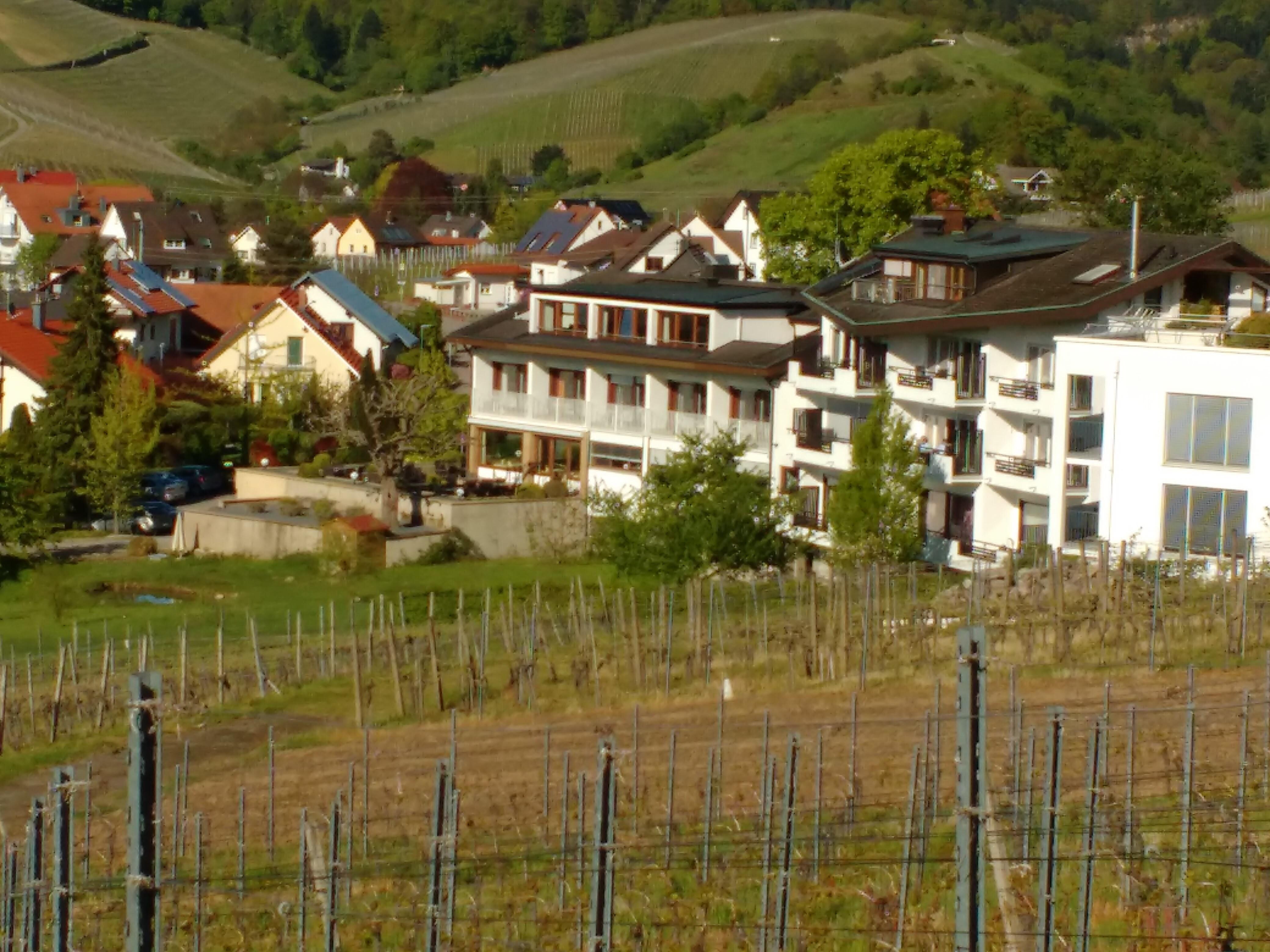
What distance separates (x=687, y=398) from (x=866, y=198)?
11174 mm

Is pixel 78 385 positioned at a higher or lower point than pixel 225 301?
lower

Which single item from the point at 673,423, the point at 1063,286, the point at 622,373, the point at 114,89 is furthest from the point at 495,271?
the point at 114,89

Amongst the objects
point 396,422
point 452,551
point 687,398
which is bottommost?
point 452,551

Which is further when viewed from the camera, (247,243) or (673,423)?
(247,243)

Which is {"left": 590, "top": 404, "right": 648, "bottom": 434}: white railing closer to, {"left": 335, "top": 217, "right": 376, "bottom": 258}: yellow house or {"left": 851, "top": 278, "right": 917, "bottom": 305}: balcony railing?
{"left": 851, "top": 278, "right": 917, "bottom": 305}: balcony railing

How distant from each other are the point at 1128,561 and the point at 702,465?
26.7 ft

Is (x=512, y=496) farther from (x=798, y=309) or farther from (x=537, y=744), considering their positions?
(x=537, y=744)

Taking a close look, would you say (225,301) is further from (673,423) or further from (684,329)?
(673,423)

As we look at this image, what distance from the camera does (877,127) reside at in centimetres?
11531

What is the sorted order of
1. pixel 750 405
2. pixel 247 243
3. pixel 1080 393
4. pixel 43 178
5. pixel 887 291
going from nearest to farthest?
pixel 1080 393
pixel 887 291
pixel 750 405
pixel 247 243
pixel 43 178

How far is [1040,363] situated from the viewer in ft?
118

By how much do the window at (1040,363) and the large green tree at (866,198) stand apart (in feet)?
48.7

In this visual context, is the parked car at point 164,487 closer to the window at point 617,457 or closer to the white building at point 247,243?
the window at point 617,457

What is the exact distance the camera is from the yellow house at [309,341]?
51.9m
